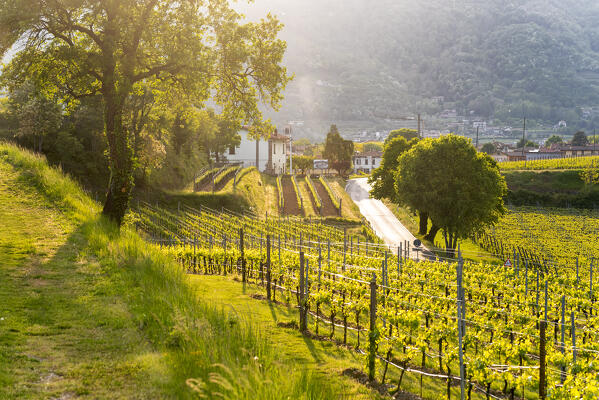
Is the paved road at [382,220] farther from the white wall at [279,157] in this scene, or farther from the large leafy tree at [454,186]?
the white wall at [279,157]

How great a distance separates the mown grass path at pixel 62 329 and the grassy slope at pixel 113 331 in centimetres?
2

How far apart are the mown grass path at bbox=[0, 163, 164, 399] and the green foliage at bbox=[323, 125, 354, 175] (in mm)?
94443

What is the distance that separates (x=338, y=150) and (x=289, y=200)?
43832 millimetres

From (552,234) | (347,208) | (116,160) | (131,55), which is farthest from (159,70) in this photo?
(552,234)

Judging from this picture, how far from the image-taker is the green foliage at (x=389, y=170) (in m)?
63.0

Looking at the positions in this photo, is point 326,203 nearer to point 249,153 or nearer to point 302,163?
point 249,153

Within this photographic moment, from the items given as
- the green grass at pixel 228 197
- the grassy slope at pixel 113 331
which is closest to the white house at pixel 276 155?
the green grass at pixel 228 197

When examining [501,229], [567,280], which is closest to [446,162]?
[501,229]

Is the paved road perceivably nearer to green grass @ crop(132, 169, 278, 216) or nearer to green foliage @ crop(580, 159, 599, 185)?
green grass @ crop(132, 169, 278, 216)

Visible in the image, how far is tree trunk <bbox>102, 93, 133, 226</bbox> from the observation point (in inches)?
707

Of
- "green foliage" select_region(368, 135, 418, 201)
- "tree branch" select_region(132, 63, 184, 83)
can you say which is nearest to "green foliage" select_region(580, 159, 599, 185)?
"green foliage" select_region(368, 135, 418, 201)

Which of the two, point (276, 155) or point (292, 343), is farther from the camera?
point (276, 155)

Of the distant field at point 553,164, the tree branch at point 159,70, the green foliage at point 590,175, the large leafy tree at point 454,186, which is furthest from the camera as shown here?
the distant field at point 553,164

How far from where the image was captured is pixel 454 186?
151ft
